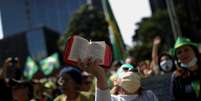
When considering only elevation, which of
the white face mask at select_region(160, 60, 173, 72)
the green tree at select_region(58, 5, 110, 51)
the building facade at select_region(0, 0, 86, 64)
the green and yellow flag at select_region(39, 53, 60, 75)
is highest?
the white face mask at select_region(160, 60, 173, 72)

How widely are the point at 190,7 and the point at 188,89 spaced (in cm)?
5096

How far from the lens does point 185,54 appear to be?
20.4ft

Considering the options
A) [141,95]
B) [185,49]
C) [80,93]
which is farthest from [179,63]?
[80,93]

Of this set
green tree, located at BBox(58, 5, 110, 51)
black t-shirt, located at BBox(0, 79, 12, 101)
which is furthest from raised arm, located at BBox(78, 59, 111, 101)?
green tree, located at BBox(58, 5, 110, 51)

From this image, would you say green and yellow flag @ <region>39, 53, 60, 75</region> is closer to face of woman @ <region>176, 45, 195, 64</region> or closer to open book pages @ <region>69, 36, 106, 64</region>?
face of woman @ <region>176, 45, 195, 64</region>

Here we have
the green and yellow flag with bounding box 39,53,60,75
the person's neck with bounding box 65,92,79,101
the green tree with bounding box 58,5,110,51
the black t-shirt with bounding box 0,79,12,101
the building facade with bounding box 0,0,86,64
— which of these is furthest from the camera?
the building facade with bounding box 0,0,86,64

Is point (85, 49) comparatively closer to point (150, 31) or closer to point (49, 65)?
point (49, 65)

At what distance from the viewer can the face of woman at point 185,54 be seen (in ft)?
20.2

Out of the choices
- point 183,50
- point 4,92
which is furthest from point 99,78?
point 4,92

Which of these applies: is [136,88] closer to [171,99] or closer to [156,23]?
[171,99]

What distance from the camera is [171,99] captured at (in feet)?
20.9

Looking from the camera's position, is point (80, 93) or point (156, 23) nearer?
point (80, 93)

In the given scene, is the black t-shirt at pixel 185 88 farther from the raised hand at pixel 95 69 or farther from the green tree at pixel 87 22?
the green tree at pixel 87 22

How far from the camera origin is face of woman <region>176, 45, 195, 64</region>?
20.2 feet
